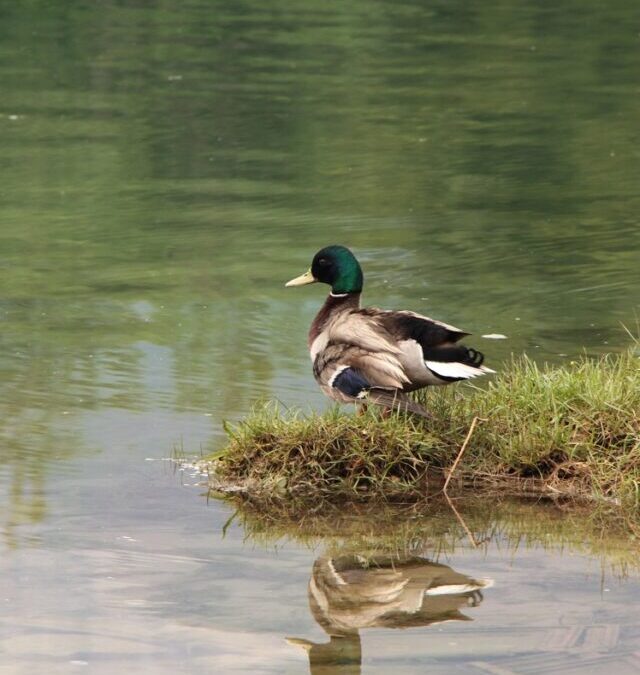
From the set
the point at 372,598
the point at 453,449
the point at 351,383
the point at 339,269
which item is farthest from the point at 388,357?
the point at 372,598

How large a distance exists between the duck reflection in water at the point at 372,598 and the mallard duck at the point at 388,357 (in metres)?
0.92

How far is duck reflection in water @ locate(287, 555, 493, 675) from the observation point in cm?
516

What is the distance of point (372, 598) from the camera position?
221 inches

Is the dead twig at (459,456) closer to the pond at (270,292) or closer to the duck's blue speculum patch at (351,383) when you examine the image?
the pond at (270,292)

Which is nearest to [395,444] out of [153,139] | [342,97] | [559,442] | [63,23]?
[559,442]

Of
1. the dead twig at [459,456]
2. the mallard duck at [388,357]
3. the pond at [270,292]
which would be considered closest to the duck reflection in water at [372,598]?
the pond at [270,292]

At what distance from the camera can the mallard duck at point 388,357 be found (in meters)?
6.71

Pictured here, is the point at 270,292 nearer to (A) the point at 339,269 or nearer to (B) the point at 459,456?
(A) the point at 339,269

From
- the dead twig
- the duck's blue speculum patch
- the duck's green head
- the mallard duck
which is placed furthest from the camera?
the duck's green head

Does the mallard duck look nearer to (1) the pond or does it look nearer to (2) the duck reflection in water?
(1) the pond

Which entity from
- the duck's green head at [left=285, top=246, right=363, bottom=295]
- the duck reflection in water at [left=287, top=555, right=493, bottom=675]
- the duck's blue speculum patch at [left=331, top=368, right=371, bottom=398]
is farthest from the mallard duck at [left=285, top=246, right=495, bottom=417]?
the duck reflection in water at [left=287, top=555, right=493, bottom=675]

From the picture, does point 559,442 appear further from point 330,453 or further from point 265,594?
point 265,594

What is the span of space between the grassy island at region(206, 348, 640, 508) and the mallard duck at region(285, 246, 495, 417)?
0.38 feet

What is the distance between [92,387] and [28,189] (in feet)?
20.0
